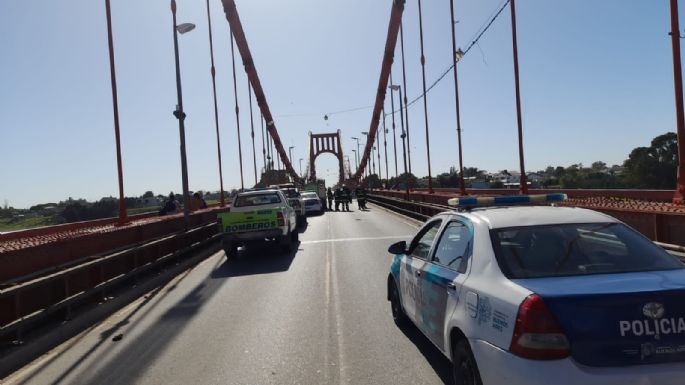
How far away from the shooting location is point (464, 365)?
3.99m

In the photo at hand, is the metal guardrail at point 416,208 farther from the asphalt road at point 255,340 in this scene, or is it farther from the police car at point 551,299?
the police car at point 551,299

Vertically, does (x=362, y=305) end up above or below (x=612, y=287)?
below

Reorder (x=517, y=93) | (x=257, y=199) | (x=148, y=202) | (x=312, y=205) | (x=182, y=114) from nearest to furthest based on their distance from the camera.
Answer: (x=182, y=114) → (x=257, y=199) → (x=517, y=93) → (x=148, y=202) → (x=312, y=205)

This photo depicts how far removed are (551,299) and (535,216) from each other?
1.30 m

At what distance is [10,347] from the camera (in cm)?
648

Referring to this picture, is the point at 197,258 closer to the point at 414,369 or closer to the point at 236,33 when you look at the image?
the point at 414,369

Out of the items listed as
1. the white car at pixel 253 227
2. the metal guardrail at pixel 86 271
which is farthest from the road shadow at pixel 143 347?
the white car at pixel 253 227

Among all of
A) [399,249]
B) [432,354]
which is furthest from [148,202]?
[432,354]

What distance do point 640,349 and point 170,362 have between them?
15.1 feet

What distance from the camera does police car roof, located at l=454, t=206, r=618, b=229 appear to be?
14.0ft

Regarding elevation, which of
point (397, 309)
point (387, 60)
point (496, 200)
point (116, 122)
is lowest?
point (397, 309)

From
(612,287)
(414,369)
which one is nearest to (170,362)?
(414,369)

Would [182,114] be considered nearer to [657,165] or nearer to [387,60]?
[657,165]

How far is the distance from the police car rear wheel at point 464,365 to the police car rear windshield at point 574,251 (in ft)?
2.11
